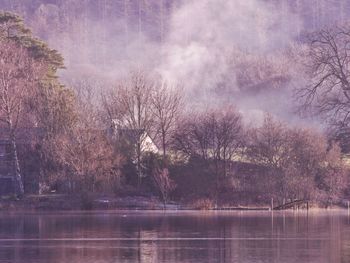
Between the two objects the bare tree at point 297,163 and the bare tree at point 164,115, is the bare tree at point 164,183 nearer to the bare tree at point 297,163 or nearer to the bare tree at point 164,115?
the bare tree at point 297,163

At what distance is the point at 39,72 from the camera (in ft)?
250

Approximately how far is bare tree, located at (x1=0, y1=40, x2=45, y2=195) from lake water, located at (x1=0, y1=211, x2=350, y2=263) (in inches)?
551

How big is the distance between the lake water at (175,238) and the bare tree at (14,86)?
551 inches

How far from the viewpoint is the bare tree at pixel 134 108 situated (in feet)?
245

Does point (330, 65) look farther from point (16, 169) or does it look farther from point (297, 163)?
point (16, 169)

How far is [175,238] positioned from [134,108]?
126 ft

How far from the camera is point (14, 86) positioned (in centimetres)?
7069

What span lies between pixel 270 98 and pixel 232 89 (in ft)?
43.7

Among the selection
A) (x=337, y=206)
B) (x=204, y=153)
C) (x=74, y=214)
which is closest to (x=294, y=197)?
(x=337, y=206)

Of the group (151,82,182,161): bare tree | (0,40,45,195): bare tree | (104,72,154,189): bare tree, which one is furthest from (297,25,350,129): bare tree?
(151,82,182,161): bare tree

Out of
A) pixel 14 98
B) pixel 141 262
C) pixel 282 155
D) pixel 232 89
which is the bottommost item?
pixel 141 262

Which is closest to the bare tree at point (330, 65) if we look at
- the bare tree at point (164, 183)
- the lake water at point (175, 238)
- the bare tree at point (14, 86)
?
the lake water at point (175, 238)

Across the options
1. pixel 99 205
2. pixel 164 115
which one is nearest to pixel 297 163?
pixel 164 115

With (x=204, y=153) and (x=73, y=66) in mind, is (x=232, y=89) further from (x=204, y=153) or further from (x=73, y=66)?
(x=204, y=153)
